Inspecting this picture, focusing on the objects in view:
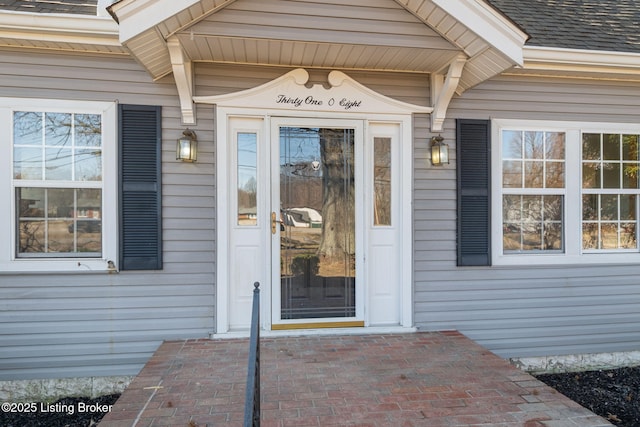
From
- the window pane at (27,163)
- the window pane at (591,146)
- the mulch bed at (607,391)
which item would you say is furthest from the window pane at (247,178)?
the window pane at (591,146)

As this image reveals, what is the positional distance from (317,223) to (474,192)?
1586 mm

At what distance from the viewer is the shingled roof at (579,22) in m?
3.77

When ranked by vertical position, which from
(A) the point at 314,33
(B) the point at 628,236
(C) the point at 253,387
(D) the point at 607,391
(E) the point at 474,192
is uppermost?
(A) the point at 314,33

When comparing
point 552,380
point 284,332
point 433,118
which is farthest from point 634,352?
point 284,332

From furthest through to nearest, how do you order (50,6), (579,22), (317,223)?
1. (579,22)
2. (317,223)
3. (50,6)

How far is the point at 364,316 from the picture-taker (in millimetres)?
3580

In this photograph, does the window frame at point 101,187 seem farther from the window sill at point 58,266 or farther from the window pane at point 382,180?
the window pane at point 382,180

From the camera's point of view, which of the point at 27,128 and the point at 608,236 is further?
the point at 608,236

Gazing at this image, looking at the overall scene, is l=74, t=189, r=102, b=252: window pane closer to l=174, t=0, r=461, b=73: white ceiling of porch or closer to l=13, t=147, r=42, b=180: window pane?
l=13, t=147, r=42, b=180: window pane

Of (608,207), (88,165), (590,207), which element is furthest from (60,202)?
(608,207)

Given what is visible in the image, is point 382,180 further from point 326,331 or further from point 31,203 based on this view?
point 31,203

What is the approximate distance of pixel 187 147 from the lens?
3.22 m

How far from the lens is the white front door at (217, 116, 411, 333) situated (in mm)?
3469

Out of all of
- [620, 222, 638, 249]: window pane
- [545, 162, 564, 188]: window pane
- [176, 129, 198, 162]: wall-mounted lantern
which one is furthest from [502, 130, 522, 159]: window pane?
[176, 129, 198, 162]: wall-mounted lantern
